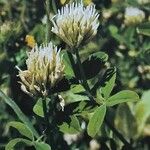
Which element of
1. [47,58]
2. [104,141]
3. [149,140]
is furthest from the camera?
[149,140]

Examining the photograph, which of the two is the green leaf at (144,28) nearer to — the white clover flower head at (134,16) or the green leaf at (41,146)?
the green leaf at (41,146)

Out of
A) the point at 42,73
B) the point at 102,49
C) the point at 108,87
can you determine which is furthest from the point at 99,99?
the point at 102,49

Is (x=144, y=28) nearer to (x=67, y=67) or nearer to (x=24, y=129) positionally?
(x=67, y=67)

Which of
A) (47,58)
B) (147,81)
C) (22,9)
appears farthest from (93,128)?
(22,9)

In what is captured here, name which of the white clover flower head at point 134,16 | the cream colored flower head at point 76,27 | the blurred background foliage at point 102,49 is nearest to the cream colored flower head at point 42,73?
the cream colored flower head at point 76,27

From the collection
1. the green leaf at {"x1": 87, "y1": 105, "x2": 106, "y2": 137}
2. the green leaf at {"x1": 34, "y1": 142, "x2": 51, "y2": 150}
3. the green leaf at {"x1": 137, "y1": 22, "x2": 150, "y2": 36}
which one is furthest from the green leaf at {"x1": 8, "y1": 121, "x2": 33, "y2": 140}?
the green leaf at {"x1": 137, "y1": 22, "x2": 150, "y2": 36}

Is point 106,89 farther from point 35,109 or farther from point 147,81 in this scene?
point 147,81
